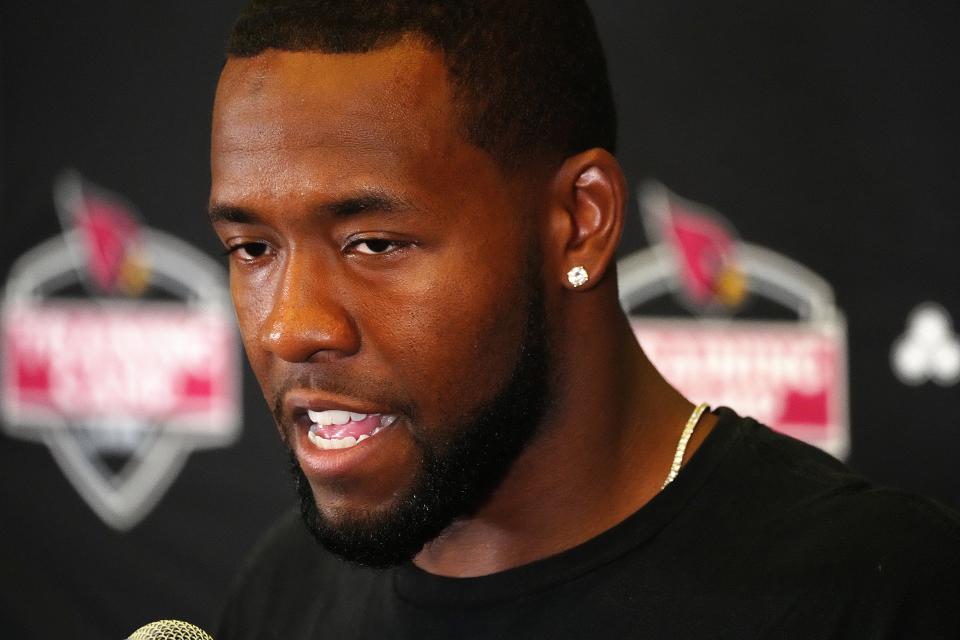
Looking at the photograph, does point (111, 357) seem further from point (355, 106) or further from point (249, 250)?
point (355, 106)

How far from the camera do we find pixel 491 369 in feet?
3.39

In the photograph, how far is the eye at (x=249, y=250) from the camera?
41.7 inches

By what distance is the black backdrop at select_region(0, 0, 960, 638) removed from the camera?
235 cm

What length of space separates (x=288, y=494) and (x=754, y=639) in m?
1.64

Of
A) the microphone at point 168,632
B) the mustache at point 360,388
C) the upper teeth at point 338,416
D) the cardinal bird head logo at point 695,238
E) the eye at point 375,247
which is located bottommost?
the cardinal bird head logo at point 695,238

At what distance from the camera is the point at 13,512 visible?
101 inches

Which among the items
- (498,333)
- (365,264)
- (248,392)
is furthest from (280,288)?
(248,392)

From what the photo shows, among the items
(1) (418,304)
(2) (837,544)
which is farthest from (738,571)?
(1) (418,304)

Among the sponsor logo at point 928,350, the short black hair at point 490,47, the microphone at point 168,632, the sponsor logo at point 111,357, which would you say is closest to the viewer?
the microphone at point 168,632

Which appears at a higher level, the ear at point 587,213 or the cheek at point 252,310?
the ear at point 587,213

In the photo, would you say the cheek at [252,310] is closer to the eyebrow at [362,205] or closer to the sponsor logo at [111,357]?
the eyebrow at [362,205]

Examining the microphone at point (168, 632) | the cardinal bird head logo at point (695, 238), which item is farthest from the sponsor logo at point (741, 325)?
the microphone at point (168, 632)

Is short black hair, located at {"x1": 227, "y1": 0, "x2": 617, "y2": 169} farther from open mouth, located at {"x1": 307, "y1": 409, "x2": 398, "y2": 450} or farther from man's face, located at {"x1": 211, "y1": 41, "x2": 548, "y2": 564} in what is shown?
open mouth, located at {"x1": 307, "y1": 409, "x2": 398, "y2": 450}

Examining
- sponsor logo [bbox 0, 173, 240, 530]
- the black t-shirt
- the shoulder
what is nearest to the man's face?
the black t-shirt
